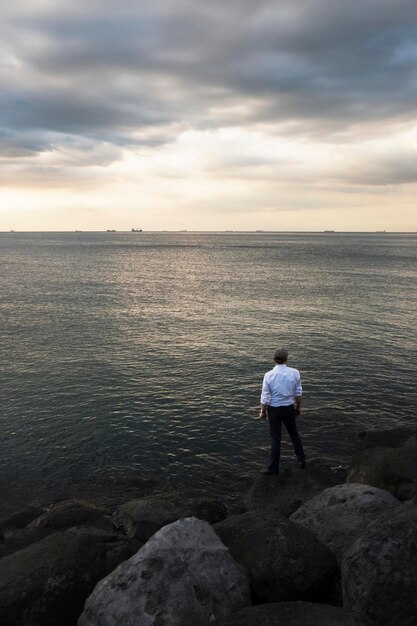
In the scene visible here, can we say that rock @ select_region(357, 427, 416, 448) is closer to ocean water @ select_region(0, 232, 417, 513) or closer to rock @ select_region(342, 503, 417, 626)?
ocean water @ select_region(0, 232, 417, 513)

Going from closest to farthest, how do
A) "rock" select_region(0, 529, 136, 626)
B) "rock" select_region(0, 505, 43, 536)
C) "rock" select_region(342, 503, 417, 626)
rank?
"rock" select_region(342, 503, 417, 626) → "rock" select_region(0, 529, 136, 626) → "rock" select_region(0, 505, 43, 536)

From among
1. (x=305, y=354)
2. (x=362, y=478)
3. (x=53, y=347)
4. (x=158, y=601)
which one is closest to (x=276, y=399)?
(x=362, y=478)

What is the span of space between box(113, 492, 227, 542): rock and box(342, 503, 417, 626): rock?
5115 millimetres

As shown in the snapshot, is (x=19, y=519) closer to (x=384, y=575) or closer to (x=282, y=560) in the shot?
(x=282, y=560)

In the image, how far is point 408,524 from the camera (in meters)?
6.77

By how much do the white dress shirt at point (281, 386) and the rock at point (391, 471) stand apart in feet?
9.41

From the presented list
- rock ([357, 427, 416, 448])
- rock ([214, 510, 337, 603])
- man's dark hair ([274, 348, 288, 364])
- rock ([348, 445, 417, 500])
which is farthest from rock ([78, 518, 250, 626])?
rock ([357, 427, 416, 448])

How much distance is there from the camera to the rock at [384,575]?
6.22 m

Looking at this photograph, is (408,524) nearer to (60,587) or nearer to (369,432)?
(60,587)

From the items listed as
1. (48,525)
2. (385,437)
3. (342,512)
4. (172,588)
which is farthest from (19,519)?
(385,437)

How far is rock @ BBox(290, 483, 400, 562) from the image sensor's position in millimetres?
8797

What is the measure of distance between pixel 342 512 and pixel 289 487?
3.16 meters

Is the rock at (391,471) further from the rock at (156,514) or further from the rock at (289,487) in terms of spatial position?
the rock at (156,514)

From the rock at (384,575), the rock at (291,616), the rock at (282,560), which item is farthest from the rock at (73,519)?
the rock at (384,575)
